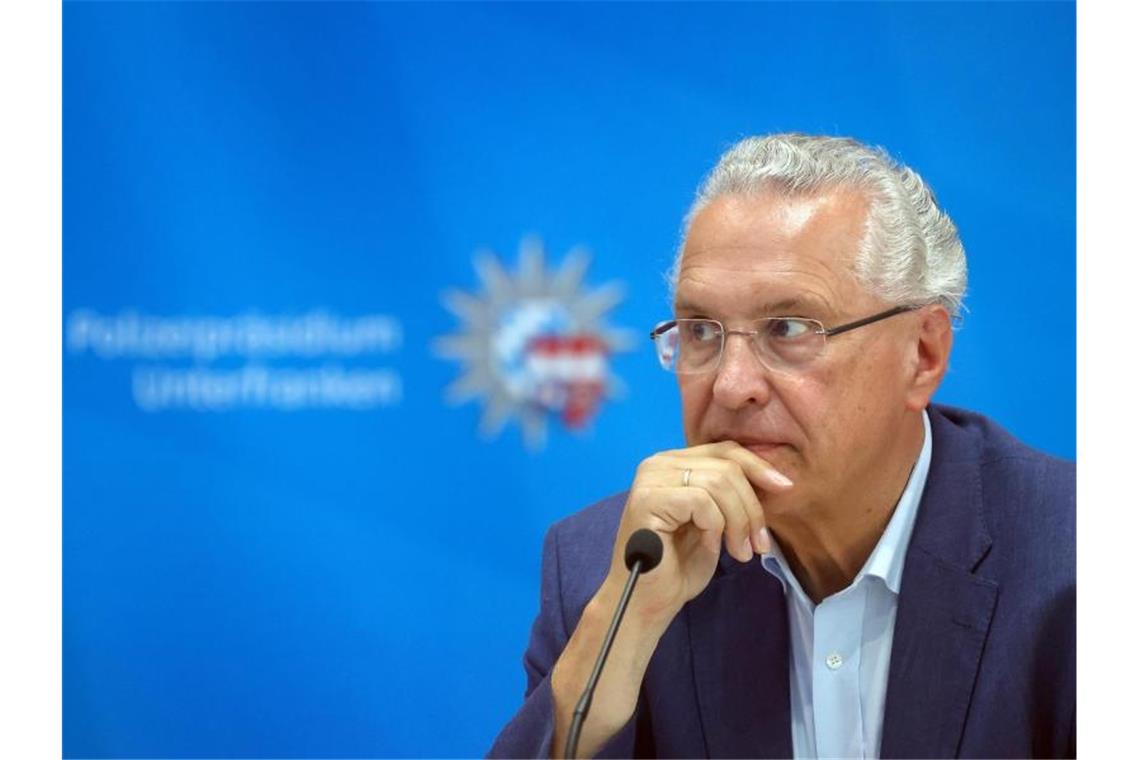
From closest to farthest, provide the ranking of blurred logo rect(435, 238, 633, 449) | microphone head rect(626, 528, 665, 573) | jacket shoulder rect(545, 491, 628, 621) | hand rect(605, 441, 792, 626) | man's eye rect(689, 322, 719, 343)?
microphone head rect(626, 528, 665, 573)
hand rect(605, 441, 792, 626)
man's eye rect(689, 322, 719, 343)
jacket shoulder rect(545, 491, 628, 621)
blurred logo rect(435, 238, 633, 449)

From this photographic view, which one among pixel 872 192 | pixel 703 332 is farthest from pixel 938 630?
pixel 872 192

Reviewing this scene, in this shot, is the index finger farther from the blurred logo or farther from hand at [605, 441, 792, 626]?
the blurred logo

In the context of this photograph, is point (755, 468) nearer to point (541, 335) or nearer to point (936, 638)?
point (936, 638)

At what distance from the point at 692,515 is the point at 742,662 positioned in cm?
30

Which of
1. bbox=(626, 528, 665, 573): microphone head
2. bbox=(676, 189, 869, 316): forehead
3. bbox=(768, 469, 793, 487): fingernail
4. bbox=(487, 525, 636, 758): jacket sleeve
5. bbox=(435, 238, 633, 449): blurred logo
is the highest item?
bbox=(435, 238, 633, 449): blurred logo

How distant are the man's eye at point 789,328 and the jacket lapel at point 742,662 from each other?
1.27 feet

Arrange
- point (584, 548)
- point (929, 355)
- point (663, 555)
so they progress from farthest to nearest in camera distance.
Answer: point (584, 548)
point (929, 355)
point (663, 555)

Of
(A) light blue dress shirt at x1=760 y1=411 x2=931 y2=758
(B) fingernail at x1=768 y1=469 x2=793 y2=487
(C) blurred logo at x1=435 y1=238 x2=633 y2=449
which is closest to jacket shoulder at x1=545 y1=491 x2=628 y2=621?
(A) light blue dress shirt at x1=760 y1=411 x2=931 y2=758

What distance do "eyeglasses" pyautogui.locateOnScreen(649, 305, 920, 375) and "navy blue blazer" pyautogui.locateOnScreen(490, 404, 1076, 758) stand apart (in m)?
0.31

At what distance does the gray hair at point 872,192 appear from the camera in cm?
177

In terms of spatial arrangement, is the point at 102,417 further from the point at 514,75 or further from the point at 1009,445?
the point at 1009,445

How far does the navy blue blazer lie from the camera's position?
66.2 inches

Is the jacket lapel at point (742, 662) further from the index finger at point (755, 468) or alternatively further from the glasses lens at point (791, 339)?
the glasses lens at point (791, 339)

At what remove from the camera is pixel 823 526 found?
187 centimetres
